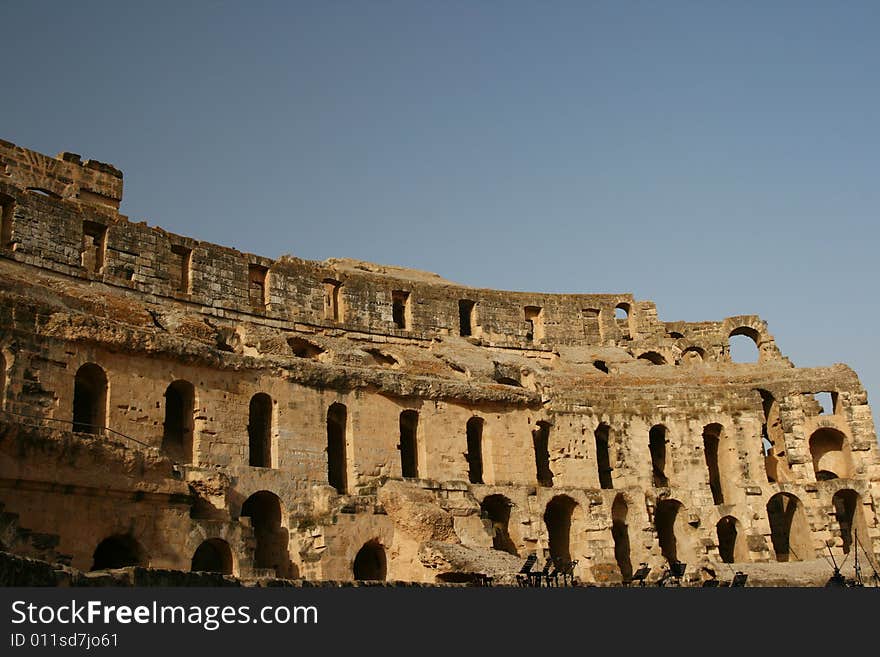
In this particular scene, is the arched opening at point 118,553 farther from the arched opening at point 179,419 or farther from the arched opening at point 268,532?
the arched opening at point 268,532

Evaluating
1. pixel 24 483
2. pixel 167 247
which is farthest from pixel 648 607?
pixel 167 247

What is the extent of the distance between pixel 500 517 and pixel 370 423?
4908 mm

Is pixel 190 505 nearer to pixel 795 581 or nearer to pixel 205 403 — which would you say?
pixel 205 403

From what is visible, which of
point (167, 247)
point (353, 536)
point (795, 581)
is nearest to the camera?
point (353, 536)

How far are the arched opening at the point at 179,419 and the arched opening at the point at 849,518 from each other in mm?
21111

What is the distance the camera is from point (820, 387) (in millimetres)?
37188

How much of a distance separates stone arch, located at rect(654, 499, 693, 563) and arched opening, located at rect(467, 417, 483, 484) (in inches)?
241

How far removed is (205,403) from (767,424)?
72.1ft

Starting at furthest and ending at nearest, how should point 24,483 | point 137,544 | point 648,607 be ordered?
1. point 137,544
2. point 24,483
3. point 648,607

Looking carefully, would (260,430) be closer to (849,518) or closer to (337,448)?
(337,448)

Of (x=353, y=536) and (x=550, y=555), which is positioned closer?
(x=353, y=536)

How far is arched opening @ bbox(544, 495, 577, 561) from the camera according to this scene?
32031mm

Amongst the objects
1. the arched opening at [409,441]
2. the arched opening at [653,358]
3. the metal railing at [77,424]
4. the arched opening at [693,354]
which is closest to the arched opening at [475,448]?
the arched opening at [409,441]

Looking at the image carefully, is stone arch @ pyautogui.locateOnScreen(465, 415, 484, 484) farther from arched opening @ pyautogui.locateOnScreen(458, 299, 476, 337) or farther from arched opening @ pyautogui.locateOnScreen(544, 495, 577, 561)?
arched opening @ pyautogui.locateOnScreen(458, 299, 476, 337)
